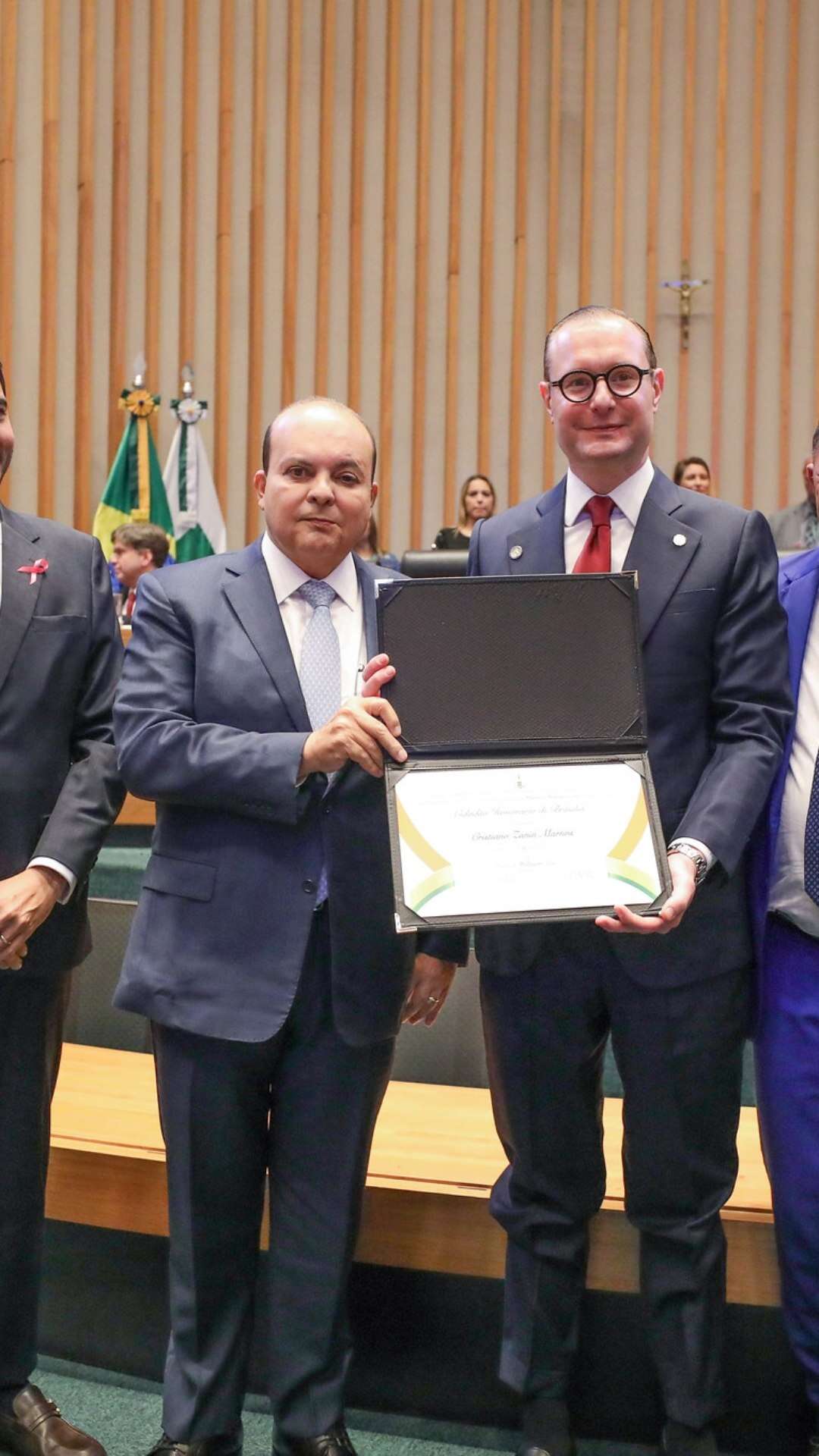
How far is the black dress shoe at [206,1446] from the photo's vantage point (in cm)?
184

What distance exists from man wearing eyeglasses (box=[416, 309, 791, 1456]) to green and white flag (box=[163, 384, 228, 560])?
5.56m

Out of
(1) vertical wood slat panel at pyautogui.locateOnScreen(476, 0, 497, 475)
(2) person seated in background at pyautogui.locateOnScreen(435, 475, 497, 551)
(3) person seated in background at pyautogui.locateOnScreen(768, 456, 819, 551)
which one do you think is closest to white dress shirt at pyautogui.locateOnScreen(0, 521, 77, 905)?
(3) person seated in background at pyautogui.locateOnScreen(768, 456, 819, 551)

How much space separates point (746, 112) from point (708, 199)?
46 centimetres

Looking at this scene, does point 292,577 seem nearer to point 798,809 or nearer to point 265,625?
point 265,625

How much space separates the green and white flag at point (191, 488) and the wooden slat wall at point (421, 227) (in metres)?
0.19

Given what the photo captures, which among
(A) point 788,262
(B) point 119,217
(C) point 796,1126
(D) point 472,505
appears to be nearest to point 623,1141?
(C) point 796,1126

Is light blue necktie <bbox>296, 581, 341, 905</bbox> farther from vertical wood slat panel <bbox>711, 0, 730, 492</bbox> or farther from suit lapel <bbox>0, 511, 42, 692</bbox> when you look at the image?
vertical wood slat panel <bbox>711, 0, 730, 492</bbox>

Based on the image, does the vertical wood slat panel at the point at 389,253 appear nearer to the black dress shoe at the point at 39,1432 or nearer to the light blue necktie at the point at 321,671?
the light blue necktie at the point at 321,671

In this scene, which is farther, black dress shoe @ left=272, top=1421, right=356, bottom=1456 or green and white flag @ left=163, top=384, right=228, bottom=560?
green and white flag @ left=163, top=384, right=228, bottom=560

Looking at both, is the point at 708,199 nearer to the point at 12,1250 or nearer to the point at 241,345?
the point at 241,345

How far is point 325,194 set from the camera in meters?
7.45

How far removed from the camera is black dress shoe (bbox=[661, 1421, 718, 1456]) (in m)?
1.85

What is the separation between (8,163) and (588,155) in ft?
9.27

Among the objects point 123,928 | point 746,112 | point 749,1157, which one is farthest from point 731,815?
point 746,112
